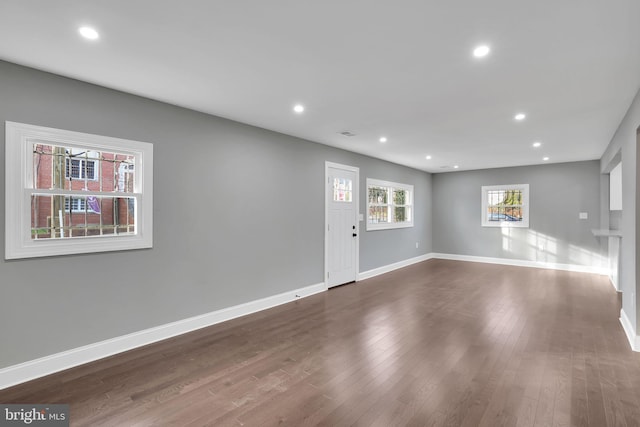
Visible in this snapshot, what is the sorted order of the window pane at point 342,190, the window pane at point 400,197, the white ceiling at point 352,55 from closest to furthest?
1. the white ceiling at point 352,55
2. the window pane at point 342,190
3. the window pane at point 400,197

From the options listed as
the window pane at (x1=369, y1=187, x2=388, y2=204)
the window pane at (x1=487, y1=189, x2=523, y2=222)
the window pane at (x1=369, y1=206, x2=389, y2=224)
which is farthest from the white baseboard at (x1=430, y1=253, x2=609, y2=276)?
the window pane at (x1=369, y1=187, x2=388, y2=204)

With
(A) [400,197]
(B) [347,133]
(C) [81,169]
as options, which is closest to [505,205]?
(A) [400,197]

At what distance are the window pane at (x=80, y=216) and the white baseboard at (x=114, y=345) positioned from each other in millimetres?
1031

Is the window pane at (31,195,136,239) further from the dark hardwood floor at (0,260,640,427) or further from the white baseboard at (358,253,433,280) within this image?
the white baseboard at (358,253,433,280)

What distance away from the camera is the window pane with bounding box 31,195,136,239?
9.14ft

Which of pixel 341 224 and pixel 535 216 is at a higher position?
pixel 535 216

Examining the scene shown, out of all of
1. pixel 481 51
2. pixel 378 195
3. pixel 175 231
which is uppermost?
pixel 481 51

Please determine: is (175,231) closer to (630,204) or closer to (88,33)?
(88,33)

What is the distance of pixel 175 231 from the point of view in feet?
11.8

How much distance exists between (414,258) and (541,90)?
5889mm

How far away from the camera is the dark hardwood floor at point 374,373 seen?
2188 mm

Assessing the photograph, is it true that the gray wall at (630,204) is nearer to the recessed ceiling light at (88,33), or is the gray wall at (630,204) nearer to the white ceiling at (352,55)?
the white ceiling at (352,55)

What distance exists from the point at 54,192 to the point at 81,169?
32 cm

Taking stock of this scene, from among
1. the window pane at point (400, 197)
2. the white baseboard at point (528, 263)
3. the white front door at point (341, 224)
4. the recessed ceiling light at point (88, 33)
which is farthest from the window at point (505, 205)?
the recessed ceiling light at point (88, 33)
